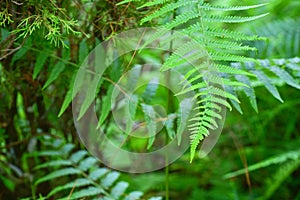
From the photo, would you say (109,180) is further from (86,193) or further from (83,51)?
(83,51)

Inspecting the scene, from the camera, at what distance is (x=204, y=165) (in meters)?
1.87

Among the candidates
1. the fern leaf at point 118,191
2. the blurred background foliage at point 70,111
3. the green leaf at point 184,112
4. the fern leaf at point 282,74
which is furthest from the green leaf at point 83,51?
the fern leaf at point 282,74

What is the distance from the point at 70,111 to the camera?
1.16 meters

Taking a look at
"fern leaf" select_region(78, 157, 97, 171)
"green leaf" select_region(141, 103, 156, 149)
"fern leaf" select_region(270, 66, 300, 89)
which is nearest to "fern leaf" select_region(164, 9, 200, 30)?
"green leaf" select_region(141, 103, 156, 149)

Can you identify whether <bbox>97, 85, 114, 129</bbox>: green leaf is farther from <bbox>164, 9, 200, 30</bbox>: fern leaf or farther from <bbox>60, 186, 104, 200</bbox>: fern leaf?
<bbox>164, 9, 200, 30</bbox>: fern leaf

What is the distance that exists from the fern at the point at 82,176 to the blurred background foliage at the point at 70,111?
0.05 metres

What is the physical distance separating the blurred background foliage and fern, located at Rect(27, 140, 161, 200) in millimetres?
49

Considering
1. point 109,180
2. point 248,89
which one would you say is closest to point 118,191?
point 109,180

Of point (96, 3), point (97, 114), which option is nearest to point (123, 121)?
point (97, 114)

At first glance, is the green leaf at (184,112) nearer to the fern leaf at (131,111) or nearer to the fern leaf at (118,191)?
the fern leaf at (131,111)

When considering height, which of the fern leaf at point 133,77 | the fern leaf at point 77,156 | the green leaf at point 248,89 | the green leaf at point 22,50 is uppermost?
the green leaf at point 22,50

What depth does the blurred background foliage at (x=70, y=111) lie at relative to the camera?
922mm

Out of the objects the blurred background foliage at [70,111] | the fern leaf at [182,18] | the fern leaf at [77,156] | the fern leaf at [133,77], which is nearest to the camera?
the fern leaf at [182,18]

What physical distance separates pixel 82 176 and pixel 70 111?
17cm
